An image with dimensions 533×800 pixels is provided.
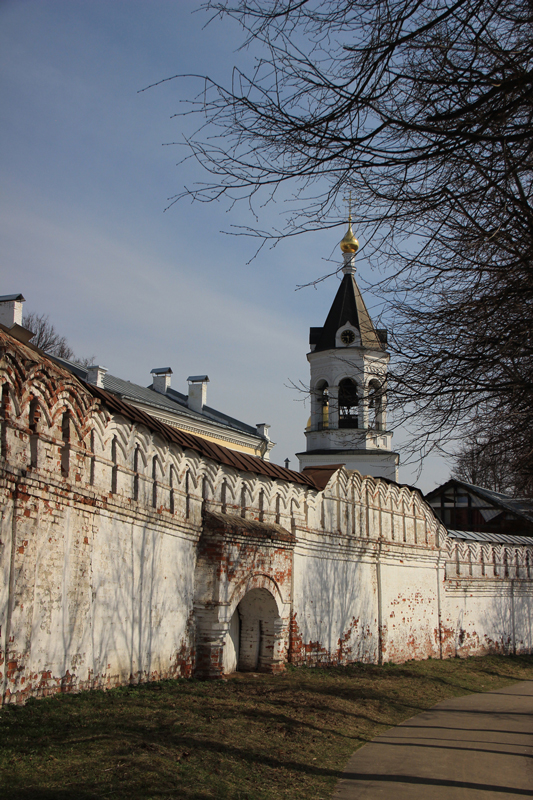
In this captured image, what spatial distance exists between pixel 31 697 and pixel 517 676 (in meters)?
15.8

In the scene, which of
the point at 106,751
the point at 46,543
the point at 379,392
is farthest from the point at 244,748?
the point at 379,392

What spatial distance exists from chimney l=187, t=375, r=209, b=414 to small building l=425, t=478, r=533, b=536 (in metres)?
10.5

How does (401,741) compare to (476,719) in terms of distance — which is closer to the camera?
(401,741)

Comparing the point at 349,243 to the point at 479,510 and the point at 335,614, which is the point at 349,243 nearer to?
the point at 479,510

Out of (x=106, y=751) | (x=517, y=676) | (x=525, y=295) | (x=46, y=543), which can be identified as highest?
(x=525, y=295)

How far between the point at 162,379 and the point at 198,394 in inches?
65.5

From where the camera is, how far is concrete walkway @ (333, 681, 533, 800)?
691 centimetres

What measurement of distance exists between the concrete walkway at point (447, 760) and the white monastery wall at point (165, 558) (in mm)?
2590

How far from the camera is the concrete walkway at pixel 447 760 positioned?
691cm

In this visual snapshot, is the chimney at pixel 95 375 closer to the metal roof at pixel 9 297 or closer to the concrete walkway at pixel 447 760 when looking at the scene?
the metal roof at pixel 9 297

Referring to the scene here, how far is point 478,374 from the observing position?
721 cm

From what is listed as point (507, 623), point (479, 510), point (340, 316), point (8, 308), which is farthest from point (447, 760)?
point (340, 316)

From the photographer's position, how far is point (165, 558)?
31.2ft

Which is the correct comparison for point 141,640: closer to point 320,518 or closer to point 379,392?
point 379,392
